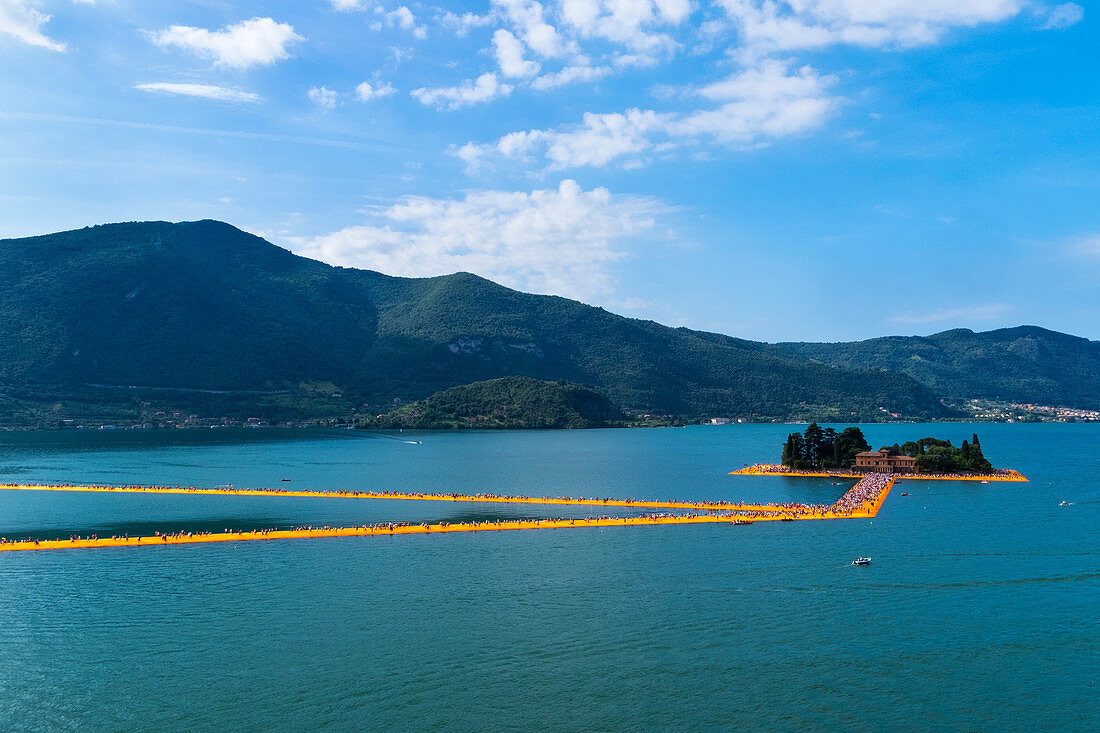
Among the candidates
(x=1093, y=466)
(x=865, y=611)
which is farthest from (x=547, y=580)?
(x=1093, y=466)

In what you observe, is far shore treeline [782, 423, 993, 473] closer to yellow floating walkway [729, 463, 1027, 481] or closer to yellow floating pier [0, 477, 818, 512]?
yellow floating walkway [729, 463, 1027, 481]

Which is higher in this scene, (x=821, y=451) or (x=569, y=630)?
(x=821, y=451)

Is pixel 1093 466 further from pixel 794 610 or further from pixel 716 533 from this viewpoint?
pixel 794 610

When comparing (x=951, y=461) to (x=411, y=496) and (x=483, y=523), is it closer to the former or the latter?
(x=411, y=496)

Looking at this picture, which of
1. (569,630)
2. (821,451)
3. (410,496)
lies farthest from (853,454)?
(569,630)

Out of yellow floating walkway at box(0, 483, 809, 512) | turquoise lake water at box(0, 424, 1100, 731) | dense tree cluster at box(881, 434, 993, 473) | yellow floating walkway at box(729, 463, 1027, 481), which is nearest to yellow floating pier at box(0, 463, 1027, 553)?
yellow floating walkway at box(0, 483, 809, 512)

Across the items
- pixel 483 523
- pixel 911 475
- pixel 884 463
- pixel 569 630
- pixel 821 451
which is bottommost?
pixel 569 630
